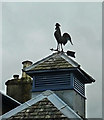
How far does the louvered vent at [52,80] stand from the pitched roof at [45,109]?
0.56 metres

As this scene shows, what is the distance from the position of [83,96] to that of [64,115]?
1863 millimetres

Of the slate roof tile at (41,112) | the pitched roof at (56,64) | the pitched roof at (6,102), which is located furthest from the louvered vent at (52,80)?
the pitched roof at (6,102)

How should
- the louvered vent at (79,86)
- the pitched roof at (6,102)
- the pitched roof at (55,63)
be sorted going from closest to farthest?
the pitched roof at (55,63)
the louvered vent at (79,86)
the pitched roof at (6,102)

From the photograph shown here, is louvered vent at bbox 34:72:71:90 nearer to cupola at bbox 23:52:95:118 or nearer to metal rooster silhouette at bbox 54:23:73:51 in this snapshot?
cupola at bbox 23:52:95:118

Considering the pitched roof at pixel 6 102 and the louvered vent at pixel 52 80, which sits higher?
the louvered vent at pixel 52 80

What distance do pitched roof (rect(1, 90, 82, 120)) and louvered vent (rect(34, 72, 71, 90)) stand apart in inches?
22.1

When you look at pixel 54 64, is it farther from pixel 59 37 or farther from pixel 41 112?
pixel 41 112

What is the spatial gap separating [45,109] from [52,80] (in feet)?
3.53

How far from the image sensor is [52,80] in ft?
31.8

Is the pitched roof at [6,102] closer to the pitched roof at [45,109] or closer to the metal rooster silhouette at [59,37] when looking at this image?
the metal rooster silhouette at [59,37]

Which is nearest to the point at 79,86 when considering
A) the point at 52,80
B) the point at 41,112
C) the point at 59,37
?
the point at 52,80

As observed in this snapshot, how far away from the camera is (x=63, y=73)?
9633mm

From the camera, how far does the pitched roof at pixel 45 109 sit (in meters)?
8.58

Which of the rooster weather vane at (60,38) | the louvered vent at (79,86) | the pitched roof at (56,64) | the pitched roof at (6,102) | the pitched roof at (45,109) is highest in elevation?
the rooster weather vane at (60,38)
